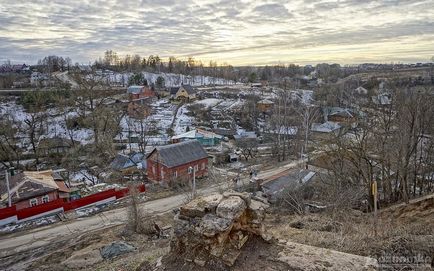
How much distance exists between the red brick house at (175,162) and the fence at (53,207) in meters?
4.27

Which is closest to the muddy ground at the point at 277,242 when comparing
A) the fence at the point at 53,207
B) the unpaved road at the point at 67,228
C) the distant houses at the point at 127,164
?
the unpaved road at the point at 67,228

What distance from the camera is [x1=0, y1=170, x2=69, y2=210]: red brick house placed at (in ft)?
75.6

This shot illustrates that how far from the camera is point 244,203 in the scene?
24.0 feet

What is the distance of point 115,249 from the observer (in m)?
15.4

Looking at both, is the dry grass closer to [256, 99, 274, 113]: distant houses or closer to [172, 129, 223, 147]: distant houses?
[172, 129, 223, 147]: distant houses

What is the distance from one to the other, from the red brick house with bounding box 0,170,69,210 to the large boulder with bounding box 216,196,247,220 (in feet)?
69.5

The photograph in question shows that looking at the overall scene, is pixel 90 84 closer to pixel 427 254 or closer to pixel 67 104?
pixel 67 104

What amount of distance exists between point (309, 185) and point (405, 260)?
48.3 feet

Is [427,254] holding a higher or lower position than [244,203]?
lower

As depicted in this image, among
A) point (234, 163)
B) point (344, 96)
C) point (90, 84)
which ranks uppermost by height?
point (90, 84)

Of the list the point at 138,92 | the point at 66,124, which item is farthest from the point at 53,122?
the point at 138,92

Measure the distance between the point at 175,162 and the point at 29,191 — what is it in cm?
1148

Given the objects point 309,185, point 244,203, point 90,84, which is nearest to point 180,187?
point 309,185

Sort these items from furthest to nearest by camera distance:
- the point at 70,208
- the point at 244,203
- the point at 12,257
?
the point at 70,208, the point at 12,257, the point at 244,203
